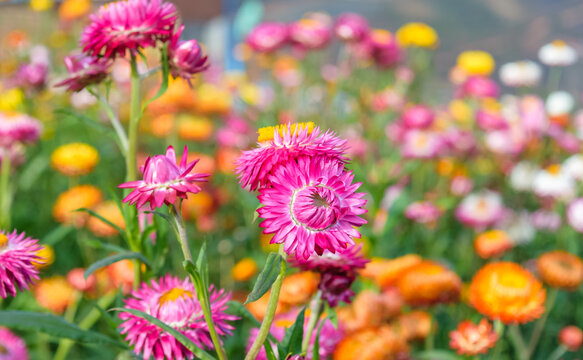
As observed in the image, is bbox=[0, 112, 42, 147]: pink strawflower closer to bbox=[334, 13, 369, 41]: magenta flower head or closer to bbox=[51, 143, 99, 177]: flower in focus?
bbox=[51, 143, 99, 177]: flower in focus

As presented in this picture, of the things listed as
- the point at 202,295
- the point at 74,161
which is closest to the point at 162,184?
the point at 202,295

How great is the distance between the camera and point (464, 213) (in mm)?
2199

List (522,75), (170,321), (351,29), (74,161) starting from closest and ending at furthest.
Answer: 1. (170,321)
2. (74,161)
3. (351,29)
4. (522,75)

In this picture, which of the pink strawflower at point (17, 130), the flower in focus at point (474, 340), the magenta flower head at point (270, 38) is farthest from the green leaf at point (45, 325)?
the magenta flower head at point (270, 38)

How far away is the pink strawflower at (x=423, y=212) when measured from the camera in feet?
Answer: 6.85

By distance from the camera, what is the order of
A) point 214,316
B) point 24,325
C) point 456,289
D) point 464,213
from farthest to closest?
1. point 464,213
2. point 456,289
3. point 214,316
4. point 24,325

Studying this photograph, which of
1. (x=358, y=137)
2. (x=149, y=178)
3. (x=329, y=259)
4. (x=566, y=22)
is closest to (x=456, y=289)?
(x=329, y=259)

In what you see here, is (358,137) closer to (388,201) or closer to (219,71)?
(388,201)

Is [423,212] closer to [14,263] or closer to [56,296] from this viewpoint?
[56,296]

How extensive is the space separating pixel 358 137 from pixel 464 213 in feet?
1.93

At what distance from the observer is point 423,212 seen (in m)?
2.09

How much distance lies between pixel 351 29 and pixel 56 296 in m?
1.58

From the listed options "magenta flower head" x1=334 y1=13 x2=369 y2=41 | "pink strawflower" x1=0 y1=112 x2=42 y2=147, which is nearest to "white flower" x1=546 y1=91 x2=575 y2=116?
"magenta flower head" x1=334 y1=13 x2=369 y2=41

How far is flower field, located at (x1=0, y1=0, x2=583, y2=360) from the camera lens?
23.3 inches
